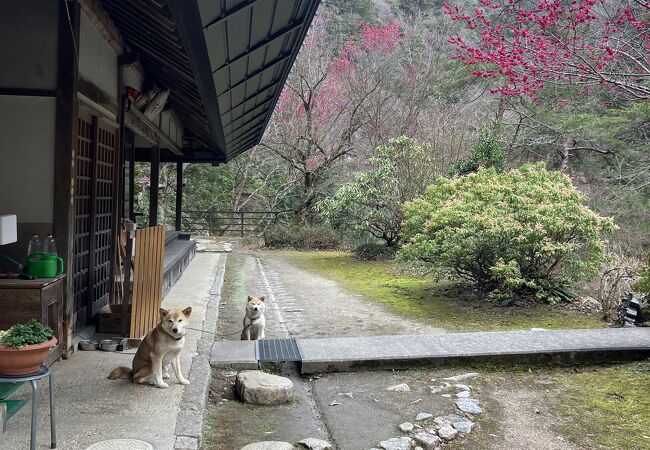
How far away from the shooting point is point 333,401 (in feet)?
15.9

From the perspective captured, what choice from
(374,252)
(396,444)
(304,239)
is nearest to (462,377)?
(396,444)

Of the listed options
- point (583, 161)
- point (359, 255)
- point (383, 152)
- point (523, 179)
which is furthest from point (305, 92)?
point (523, 179)

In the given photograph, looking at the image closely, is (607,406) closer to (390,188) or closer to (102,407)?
(102,407)

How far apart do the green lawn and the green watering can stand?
5039mm

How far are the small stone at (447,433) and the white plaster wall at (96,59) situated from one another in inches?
163

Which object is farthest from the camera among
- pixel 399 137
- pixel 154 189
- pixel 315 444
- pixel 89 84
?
pixel 399 137

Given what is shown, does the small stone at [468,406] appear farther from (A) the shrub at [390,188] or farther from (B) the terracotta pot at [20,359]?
(A) the shrub at [390,188]

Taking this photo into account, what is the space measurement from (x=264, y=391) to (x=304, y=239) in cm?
1402

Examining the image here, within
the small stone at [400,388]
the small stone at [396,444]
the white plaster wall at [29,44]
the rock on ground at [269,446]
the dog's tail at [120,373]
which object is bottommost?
the small stone at [396,444]

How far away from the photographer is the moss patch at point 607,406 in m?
4.13

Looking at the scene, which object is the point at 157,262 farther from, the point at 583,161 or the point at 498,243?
the point at 583,161

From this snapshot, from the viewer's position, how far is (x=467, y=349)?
5.86m

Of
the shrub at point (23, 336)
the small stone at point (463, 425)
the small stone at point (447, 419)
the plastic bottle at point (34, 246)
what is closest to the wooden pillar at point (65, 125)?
the plastic bottle at point (34, 246)

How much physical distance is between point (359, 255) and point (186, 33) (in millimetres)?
12405
